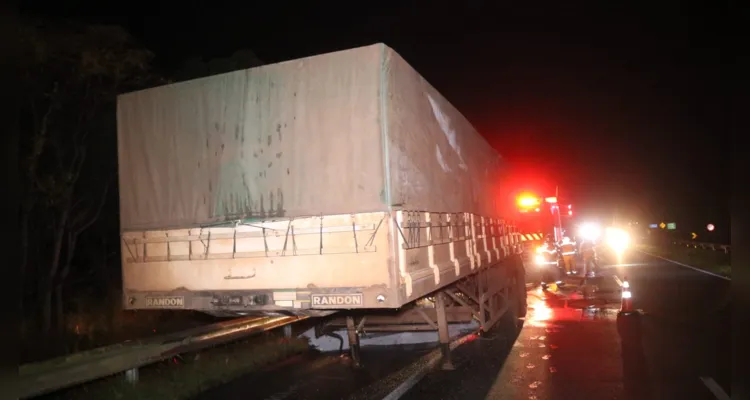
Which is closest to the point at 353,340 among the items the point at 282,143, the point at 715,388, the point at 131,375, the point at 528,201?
the point at 131,375

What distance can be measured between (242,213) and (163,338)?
3.16 metres

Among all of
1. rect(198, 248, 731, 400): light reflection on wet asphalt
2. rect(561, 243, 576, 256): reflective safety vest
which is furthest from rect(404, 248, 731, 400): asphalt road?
rect(561, 243, 576, 256): reflective safety vest

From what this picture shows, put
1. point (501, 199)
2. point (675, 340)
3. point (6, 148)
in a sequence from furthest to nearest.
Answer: point (501, 199), point (675, 340), point (6, 148)

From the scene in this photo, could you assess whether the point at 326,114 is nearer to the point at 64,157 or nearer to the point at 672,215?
the point at 64,157

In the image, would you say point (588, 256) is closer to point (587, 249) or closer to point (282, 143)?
point (587, 249)

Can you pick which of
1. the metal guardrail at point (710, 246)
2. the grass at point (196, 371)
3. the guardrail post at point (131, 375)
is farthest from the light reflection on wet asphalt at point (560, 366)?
the metal guardrail at point (710, 246)

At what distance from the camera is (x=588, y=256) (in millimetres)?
17906

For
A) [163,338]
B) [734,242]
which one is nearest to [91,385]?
[163,338]

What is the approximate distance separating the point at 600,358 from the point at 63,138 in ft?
32.0

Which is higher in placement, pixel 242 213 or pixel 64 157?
pixel 64 157

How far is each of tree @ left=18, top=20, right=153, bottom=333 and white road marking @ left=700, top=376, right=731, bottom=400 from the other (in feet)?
32.5

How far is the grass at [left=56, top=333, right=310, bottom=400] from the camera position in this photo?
663cm

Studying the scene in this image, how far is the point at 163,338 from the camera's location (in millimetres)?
7660

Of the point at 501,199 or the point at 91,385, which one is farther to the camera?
the point at 501,199
